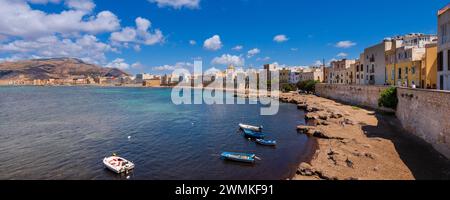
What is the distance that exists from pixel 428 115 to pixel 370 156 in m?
6.47

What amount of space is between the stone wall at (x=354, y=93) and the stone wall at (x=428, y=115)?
568 inches

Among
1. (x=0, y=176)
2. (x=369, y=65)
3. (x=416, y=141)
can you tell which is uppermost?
(x=369, y=65)

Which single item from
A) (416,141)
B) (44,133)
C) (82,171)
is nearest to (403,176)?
(416,141)

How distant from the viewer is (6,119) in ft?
174

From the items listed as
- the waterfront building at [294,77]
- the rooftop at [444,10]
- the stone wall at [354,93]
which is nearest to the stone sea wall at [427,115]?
the rooftop at [444,10]

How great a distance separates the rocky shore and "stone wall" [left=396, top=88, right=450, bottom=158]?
2.62 feet

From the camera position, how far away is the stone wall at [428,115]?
20.5 m

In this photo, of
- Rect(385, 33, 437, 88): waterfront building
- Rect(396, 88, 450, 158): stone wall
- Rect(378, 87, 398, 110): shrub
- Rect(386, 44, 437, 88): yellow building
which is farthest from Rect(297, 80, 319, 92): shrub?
Rect(396, 88, 450, 158): stone wall

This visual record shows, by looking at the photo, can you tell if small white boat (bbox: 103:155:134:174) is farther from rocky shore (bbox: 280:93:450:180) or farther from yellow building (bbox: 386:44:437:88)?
yellow building (bbox: 386:44:437:88)

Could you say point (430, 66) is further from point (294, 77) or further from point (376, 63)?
point (294, 77)

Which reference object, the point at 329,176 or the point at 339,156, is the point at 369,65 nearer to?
the point at 339,156

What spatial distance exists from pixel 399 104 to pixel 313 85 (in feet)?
196

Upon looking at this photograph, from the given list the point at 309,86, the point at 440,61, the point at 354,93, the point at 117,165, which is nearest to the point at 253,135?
the point at 117,165
